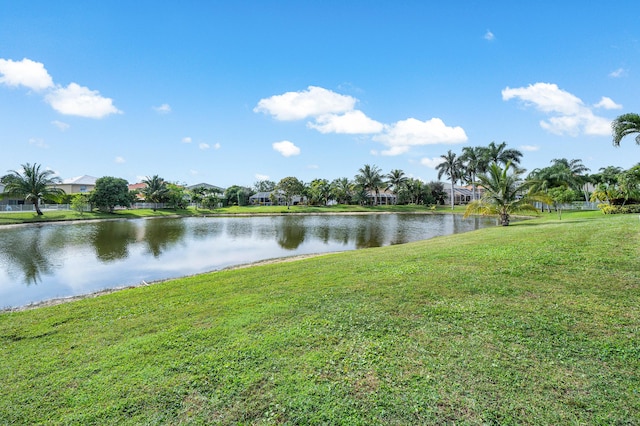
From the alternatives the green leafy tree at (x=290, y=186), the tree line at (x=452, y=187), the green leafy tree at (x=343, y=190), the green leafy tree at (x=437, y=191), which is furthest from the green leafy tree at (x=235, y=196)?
the green leafy tree at (x=437, y=191)

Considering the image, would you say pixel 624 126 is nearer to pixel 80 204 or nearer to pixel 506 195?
pixel 506 195

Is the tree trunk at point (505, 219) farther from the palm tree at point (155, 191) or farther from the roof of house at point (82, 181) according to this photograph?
the roof of house at point (82, 181)

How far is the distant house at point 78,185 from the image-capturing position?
73.2 metres

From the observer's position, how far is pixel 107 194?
2116 inches

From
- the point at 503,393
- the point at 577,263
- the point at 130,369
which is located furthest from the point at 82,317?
the point at 577,263

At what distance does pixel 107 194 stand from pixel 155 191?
12.4m

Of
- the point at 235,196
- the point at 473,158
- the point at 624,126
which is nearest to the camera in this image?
the point at 624,126

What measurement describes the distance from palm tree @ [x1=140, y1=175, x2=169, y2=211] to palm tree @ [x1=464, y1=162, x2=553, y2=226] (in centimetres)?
6120

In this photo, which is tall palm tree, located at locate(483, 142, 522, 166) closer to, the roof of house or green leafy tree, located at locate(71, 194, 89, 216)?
green leafy tree, located at locate(71, 194, 89, 216)

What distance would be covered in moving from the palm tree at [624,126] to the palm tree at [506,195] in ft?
22.3

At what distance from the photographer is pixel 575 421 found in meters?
3.11

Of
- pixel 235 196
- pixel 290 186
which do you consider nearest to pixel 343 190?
pixel 290 186

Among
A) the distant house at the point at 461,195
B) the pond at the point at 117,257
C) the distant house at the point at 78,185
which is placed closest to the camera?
the pond at the point at 117,257

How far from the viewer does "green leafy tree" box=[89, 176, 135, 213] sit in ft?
175
